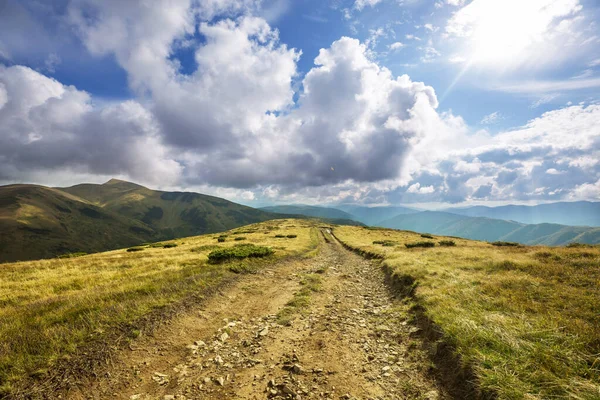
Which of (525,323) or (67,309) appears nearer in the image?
(525,323)

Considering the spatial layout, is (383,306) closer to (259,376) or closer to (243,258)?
(259,376)

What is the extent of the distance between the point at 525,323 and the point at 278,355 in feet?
26.5

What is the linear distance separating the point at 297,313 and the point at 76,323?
8.69 metres

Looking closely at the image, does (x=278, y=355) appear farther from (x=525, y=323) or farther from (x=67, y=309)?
(x=67, y=309)

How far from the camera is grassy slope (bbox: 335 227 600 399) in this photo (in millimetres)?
5730

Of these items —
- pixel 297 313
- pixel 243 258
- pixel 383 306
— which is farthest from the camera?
pixel 243 258

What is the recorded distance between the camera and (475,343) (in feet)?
24.4

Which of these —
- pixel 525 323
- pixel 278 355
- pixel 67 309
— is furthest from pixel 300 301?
pixel 67 309

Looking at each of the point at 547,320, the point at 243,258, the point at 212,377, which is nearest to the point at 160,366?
the point at 212,377

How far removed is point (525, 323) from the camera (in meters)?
8.10

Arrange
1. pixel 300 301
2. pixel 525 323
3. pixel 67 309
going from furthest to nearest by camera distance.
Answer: pixel 300 301, pixel 67 309, pixel 525 323

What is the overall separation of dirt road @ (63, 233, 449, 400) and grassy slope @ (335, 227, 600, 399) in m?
1.35

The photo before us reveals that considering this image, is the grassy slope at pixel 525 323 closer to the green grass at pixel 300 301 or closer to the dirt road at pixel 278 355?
the dirt road at pixel 278 355

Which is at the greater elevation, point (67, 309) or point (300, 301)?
point (67, 309)
